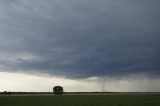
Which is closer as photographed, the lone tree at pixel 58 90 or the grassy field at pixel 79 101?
the grassy field at pixel 79 101

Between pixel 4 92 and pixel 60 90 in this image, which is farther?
pixel 4 92

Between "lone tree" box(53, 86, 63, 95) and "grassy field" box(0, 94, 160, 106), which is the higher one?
"lone tree" box(53, 86, 63, 95)

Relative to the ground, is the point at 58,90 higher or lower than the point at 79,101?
higher

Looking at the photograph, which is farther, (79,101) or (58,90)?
(58,90)

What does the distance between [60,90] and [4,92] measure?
28.0 meters

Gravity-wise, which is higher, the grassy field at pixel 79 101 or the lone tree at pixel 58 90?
the lone tree at pixel 58 90

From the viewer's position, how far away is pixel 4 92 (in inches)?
5822

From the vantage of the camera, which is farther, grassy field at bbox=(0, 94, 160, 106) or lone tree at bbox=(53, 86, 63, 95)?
lone tree at bbox=(53, 86, 63, 95)

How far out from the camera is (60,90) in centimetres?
13775
